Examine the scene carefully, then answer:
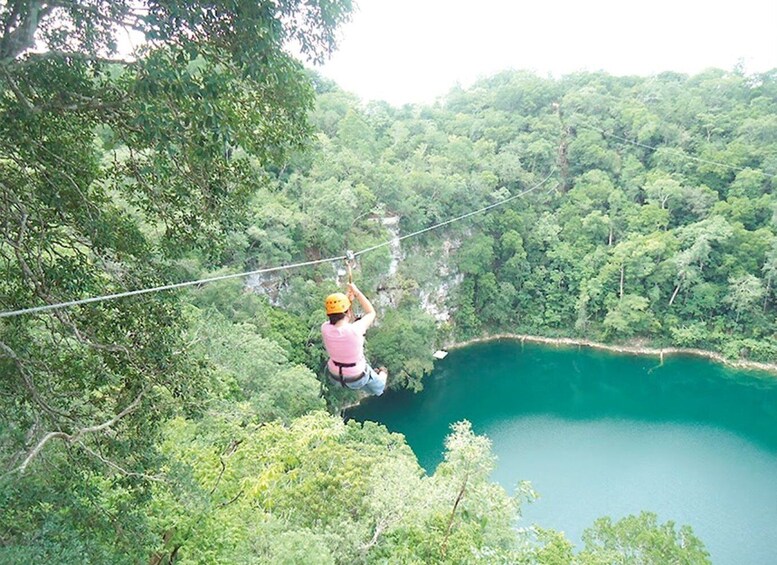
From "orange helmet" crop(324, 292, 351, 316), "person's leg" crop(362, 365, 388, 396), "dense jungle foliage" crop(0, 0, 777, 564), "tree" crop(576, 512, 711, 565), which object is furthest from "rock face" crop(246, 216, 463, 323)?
"orange helmet" crop(324, 292, 351, 316)

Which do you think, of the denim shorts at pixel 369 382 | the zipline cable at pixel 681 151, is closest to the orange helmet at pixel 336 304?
the denim shorts at pixel 369 382

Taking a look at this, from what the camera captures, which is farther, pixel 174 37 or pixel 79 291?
pixel 79 291

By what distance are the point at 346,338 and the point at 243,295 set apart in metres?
9.84

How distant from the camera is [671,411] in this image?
15.5 metres

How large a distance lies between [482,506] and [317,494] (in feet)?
7.59

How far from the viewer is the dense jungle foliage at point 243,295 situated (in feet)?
8.41

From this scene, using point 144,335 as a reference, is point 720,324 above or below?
below

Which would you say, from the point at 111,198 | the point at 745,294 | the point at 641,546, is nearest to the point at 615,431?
the point at 745,294

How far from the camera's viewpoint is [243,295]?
12.4m

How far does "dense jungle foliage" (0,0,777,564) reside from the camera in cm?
256

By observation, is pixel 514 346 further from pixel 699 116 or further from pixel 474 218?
pixel 699 116

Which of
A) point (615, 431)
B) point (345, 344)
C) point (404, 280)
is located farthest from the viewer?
point (404, 280)

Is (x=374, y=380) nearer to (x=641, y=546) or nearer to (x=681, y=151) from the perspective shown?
(x=641, y=546)

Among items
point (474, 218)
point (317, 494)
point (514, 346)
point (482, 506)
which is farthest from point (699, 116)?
point (317, 494)
